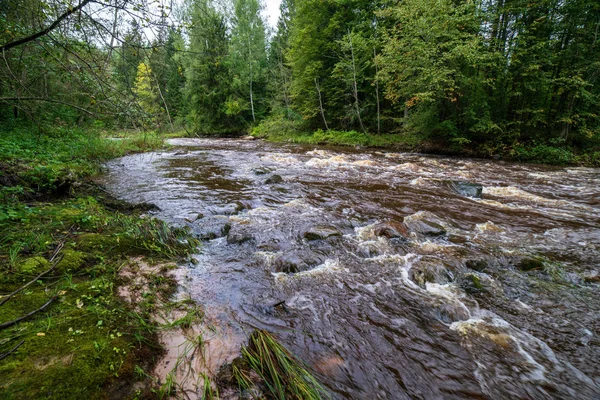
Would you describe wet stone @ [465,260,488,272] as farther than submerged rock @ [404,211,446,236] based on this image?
No

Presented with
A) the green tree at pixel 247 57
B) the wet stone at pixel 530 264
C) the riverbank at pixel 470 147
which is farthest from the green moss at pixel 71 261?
the green tree at pixel 247 57

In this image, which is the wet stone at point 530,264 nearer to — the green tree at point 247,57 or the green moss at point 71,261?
the green moss at point 71,261

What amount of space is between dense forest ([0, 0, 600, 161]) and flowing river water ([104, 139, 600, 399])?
7.16 feet

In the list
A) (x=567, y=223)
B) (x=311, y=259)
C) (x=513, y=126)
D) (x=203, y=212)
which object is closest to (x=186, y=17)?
(x=311, y=259)

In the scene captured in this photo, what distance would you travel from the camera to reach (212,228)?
5.20 meters

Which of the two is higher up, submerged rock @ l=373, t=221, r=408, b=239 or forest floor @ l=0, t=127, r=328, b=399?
forest floor @ l=0, t=127, r=328, b=399

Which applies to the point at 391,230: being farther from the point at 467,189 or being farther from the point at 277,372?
the point at 467,189

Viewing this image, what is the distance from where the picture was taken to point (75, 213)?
4.04 meters

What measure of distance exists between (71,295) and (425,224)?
216 inches

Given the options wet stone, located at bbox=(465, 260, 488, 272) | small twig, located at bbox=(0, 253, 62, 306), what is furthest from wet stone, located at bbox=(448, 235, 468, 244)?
small twig, located at bbox=(0, 253, 62, 306)

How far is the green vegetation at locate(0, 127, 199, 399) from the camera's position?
5.09 feet

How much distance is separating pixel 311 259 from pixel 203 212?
3.26 m

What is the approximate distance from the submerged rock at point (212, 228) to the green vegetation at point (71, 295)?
14.4 inches

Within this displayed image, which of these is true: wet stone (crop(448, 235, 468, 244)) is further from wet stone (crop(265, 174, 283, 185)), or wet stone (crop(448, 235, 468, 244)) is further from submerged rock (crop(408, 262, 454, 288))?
wet stone (crop(265, 174, 283, 185))
